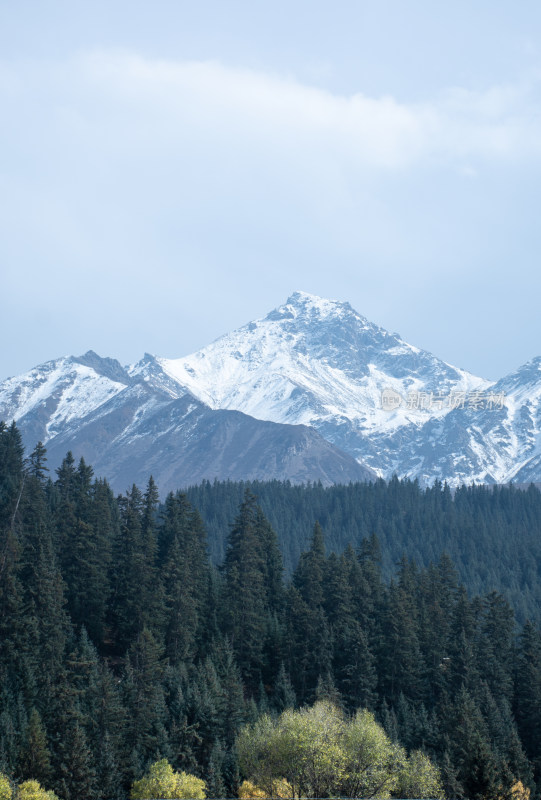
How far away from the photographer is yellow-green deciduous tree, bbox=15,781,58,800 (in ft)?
215

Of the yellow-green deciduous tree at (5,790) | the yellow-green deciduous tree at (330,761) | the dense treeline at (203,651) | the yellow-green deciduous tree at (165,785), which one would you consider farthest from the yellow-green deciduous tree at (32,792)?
the yellow-green deciduous tree at (330,761)

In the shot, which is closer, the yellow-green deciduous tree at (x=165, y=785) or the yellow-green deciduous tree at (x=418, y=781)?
the yellow-green deciduous tree at (x=165, y=785)

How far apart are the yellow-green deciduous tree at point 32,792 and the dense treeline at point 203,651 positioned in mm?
3321

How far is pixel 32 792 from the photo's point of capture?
220 feet

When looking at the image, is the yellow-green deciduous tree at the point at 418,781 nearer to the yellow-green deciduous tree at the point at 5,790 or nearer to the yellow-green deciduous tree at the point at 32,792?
the yellow-green deciduous tree at the point at 32,792

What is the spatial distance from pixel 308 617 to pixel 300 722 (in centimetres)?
3299

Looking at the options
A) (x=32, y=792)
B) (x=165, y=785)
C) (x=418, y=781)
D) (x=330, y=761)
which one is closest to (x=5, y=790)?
(x=32, y=792)

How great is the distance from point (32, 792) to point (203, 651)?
3659 centimetres

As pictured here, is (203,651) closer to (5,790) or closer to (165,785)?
(165,785)

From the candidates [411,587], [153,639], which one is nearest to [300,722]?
[153,639]

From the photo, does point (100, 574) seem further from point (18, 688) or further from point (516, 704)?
point (516, 704)

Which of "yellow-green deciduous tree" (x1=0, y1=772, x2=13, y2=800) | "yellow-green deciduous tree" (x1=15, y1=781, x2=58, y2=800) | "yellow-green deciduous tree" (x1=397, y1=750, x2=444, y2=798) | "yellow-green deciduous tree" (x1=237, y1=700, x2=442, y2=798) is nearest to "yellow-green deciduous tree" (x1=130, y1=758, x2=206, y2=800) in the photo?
"yellow-green deciduous tree" (x1=237, y1=700, x2=442, y2=798)

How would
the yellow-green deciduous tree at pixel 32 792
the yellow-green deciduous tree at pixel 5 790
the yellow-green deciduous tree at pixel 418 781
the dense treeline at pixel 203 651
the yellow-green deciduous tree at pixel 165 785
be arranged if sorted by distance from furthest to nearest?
the dense treeline at pixel 203 651 < the yellow-green deciduous tree at pixel 418 781 < the yellow-green deciduous tree at pixel 165 785 < the yellow-green deciduous tree at pixel 32 792 < the yellow-green deciduous tree at pixel 5 790

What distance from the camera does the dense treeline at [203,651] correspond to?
77.8 metres
